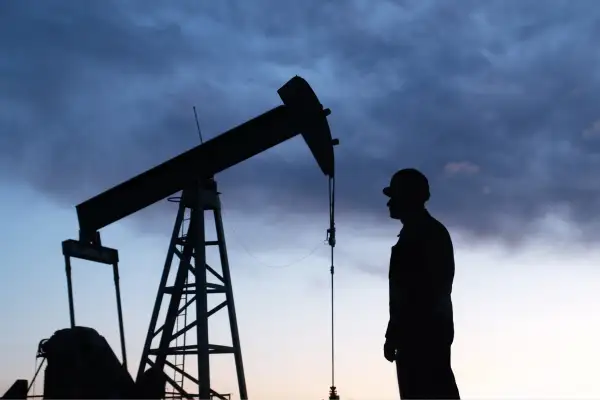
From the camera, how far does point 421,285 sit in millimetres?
4816

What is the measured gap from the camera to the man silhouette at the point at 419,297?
185 inches

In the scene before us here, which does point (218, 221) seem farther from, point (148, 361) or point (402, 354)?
point (402, 354)

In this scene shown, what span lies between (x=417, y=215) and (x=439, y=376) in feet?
3.53

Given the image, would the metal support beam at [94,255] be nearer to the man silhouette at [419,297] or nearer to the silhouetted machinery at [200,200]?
the silhouetted machinery at [200,200]

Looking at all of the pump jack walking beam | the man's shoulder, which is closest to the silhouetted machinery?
the pump jack walking beam

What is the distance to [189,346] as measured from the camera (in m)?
17.3

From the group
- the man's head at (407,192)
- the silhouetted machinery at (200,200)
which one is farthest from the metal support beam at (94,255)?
the man's head at (407,192)

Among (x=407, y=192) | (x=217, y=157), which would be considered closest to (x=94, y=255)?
(x=217, y=157)

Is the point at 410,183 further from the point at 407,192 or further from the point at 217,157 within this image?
the point at 217,157

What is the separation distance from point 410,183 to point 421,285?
2.27 ft

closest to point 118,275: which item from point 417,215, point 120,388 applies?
point 120,388

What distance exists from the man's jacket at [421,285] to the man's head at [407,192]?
118mm

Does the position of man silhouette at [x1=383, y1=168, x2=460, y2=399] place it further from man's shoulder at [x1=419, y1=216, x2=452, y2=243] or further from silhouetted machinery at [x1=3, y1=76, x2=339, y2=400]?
silhouetted machinery at [x1=3, y1=76, x2=339, y2=400]

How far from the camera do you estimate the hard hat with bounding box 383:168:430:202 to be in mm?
5012
